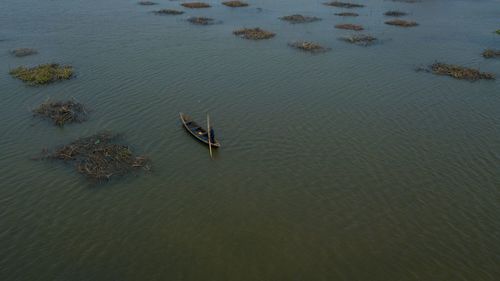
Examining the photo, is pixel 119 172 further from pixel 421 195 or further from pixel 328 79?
pixel 328 79

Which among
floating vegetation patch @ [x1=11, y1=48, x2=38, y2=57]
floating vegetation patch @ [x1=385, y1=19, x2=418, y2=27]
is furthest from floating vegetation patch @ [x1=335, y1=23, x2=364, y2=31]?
floating vegetation patch @ [x1=11, y1=48, x2=38, y2=57]

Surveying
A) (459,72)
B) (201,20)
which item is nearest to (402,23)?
(459,72)

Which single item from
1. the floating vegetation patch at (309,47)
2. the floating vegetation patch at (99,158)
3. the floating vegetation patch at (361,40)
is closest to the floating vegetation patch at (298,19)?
the floating vegetation patch at (361,40)

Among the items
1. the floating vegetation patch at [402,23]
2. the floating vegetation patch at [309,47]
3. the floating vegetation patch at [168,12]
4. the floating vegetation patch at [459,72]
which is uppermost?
the floating vegetation patch at [168,12]

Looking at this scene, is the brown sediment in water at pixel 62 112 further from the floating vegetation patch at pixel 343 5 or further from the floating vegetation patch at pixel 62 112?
the floating vegetation patch at pixel 343 5

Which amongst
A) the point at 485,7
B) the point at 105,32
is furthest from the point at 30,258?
the point at 485,7

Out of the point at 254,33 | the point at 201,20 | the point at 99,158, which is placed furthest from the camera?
the point at 201,20

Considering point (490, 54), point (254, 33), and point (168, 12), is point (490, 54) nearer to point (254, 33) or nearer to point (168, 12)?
point (254, 33)
